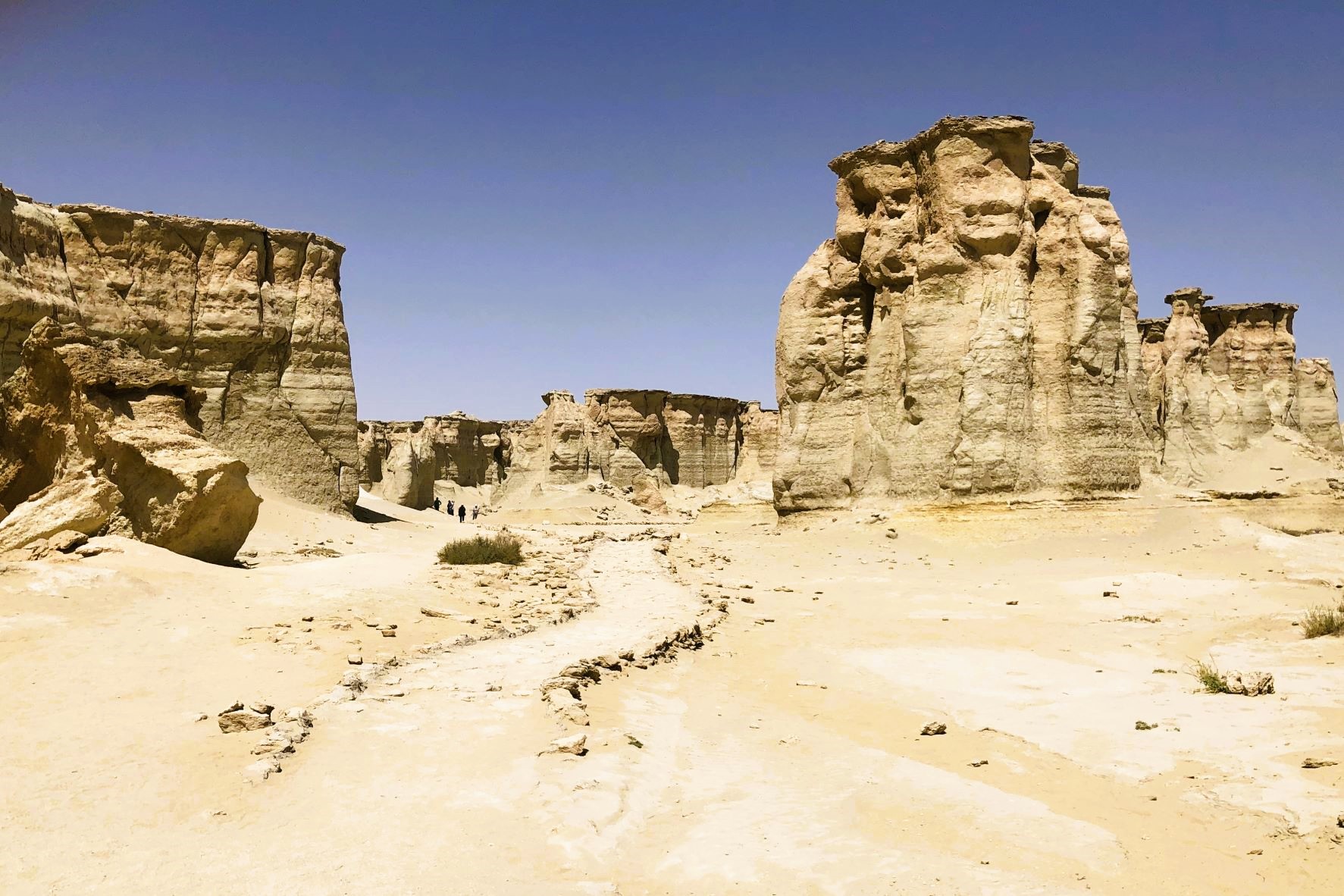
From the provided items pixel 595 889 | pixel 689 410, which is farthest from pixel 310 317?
pixel 689 410

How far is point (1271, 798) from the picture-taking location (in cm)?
A: 494

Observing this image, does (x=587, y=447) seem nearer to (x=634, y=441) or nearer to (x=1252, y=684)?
(x=634, y=441)

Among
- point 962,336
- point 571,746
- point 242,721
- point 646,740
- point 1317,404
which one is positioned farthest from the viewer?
point 1317,404

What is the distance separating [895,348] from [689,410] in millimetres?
37717

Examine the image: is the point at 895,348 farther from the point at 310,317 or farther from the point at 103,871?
the point at 103,871

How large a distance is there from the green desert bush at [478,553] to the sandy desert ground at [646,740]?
2334mm

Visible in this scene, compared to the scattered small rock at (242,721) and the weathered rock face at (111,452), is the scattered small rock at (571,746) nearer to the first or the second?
the scattered small rock at (242,721)

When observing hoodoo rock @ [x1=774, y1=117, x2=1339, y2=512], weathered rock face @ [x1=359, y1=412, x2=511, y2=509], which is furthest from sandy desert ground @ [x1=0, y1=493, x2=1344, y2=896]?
weathered rock face @ [x1=359, y1=412, x2=511, y2=509]

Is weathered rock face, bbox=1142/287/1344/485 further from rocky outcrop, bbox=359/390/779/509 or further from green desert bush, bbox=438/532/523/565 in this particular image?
rocky outcrop, bbox=359/390/779/509

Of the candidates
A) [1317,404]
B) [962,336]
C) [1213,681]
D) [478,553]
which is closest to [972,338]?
[962,336]

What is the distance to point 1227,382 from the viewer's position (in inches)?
1736

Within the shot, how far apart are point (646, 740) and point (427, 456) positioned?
172ft

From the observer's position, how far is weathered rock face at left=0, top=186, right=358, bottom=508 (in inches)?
912

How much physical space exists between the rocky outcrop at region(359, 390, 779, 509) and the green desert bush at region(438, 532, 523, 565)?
32105mm
